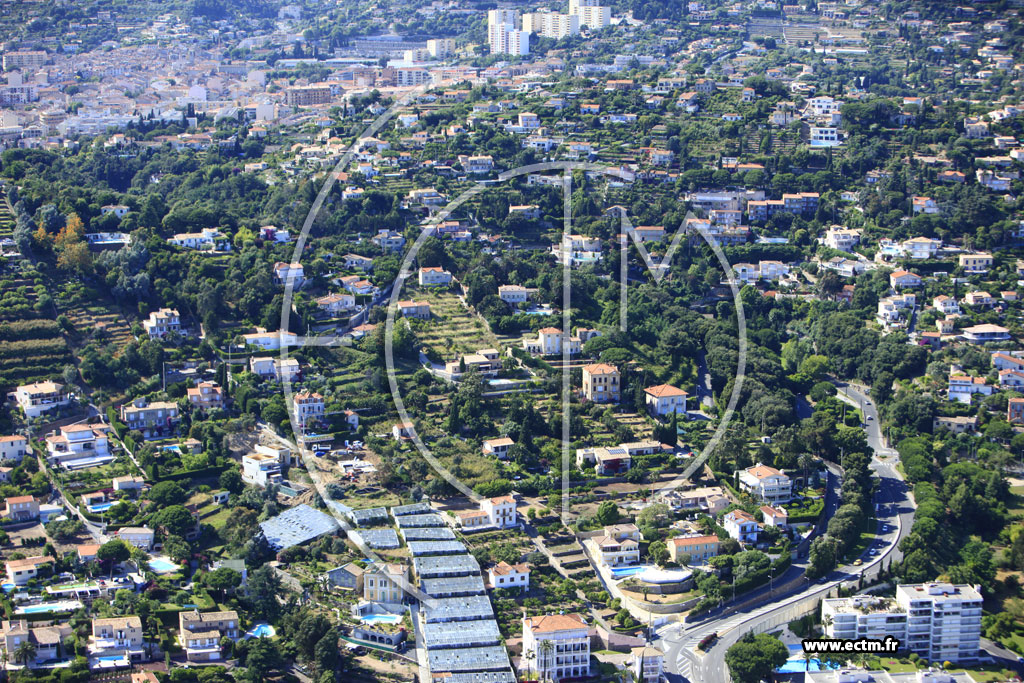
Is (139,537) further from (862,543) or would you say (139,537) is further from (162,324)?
(862,543)

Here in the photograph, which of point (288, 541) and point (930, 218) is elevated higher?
point (930, 218)

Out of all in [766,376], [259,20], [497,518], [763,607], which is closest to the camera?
[763,607]

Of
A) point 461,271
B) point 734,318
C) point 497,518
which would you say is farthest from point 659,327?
point 497,518

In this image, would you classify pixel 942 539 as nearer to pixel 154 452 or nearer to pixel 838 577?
pixel 838 577

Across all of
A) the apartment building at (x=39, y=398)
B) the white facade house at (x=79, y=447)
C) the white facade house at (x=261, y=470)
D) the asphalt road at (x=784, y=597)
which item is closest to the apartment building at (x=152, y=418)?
the white facade house at (x=79, y=447)

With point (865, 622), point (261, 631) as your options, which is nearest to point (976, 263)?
point (865, 622)

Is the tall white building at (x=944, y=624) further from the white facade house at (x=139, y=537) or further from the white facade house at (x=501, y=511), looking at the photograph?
the white facade house at (x=139, y=537)
